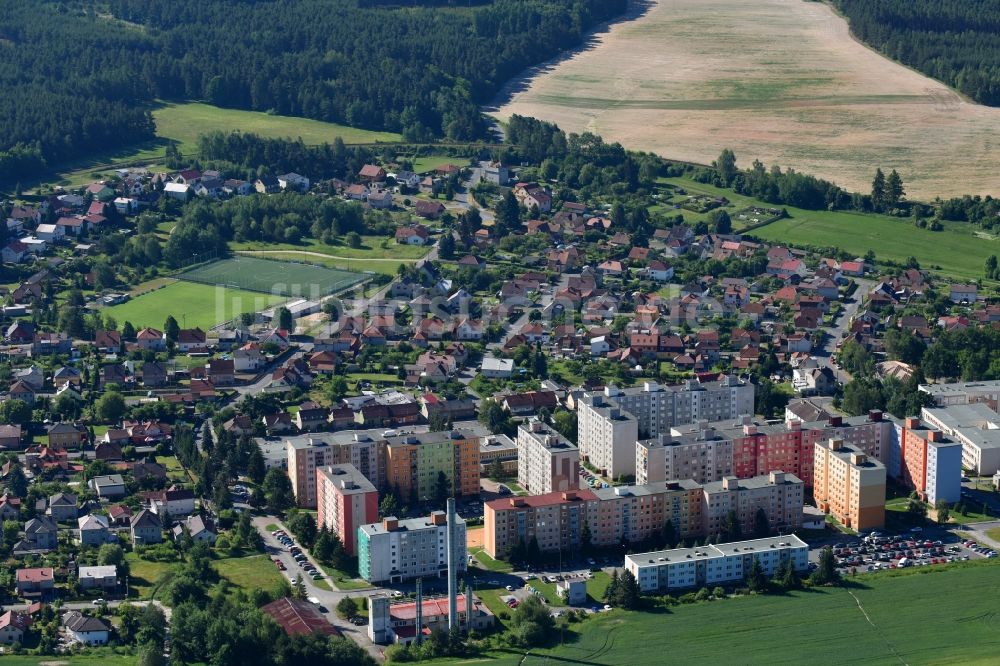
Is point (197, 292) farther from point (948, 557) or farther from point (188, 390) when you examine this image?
point (948, 557)

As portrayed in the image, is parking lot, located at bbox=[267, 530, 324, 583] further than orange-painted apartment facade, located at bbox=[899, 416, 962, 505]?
No

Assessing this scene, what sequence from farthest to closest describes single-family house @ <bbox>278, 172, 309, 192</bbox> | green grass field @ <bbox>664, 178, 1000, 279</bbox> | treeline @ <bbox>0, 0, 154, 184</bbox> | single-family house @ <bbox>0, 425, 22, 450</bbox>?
treeline @ <bbox>0, 0, 154, 184</bbox>
single-family house @ <bbox>278, 172, 309, 192</bbox>
green grass field @ <bbox>664, 178, 1000, 279</bbox>
single-family house @ <bbox>0, 425, 22, 450</bbox>

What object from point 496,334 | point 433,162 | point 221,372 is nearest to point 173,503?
point 221,372

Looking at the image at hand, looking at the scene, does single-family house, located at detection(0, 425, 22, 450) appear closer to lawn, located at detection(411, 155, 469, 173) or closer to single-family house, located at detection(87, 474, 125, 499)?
single-family house, located at detection(87, 474, 125, 499)

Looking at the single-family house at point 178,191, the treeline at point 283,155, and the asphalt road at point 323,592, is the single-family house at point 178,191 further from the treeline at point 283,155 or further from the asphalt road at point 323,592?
the asphalt road at point 323,592

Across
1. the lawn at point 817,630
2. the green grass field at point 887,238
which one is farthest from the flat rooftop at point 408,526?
the green grass field at point 887,238

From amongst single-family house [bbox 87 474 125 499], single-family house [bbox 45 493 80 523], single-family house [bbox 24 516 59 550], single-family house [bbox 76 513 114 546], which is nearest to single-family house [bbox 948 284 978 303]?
single-family house [bbox 87 474 125 499]
